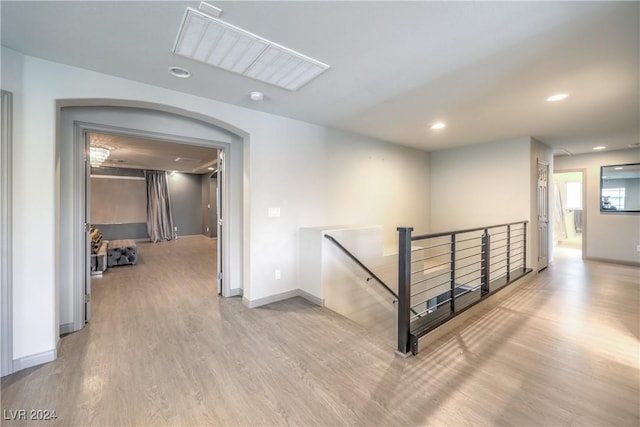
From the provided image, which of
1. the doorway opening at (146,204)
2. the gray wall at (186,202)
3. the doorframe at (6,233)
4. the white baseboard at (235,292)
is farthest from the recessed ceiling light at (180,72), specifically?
the gray wall at (186,202)

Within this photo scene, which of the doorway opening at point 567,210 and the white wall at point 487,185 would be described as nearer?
the white wall at point 487,185

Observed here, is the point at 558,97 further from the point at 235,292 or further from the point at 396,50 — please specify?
the point at 235,292

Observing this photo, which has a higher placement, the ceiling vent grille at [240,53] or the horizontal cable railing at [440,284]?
the ceiling vent grille at [240,53]

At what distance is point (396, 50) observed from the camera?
82.8 inches

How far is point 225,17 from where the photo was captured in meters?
1.75

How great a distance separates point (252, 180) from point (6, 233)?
2185 millimetres

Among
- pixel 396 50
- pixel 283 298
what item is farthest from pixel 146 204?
pixel 396 50

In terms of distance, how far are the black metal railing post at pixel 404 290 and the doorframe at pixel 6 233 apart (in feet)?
10.3

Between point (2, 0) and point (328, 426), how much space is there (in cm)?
322

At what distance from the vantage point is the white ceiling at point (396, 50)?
1685 mm

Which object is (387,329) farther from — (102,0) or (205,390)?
(102,0)

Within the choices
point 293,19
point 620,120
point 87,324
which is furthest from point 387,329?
point 620,120

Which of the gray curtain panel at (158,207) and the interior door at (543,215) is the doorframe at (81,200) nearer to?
the interior door at (543,215)

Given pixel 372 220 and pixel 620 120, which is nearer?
pixel 620 120
